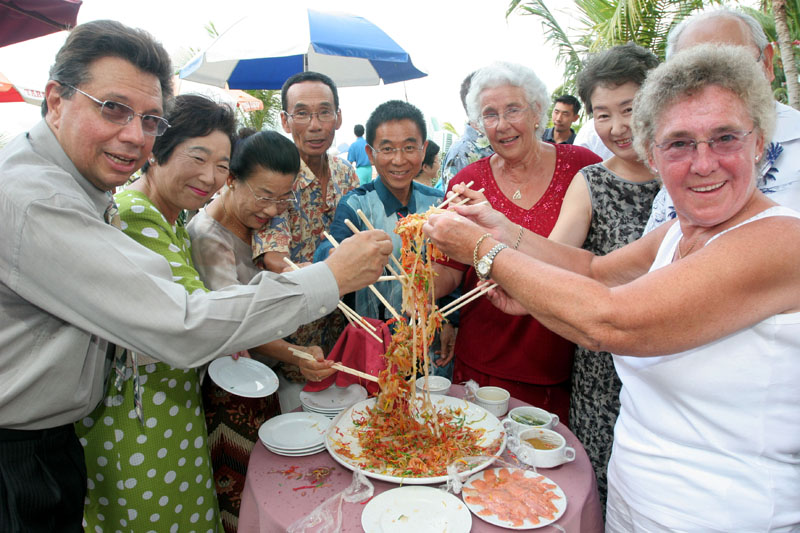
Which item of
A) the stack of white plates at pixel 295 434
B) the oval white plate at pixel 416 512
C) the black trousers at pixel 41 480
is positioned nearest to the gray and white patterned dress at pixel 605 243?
the oval white plate at pixel 416 512

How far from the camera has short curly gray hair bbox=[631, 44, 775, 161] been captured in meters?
1.23

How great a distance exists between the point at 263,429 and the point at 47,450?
67 centimetres

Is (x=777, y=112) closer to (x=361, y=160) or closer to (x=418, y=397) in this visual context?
(x=418, y=397)

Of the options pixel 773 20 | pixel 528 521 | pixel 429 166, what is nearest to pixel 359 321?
pixel 528 521

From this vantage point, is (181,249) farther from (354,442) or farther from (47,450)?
(354,442)

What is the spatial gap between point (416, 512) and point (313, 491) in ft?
1.17

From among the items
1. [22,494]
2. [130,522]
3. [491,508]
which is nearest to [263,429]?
[130,522]

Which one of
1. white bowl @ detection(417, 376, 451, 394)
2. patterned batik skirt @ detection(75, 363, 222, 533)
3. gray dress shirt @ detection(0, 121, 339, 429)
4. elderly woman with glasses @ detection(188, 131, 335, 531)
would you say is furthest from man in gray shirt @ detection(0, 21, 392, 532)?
white bowl @ detection(417, 376, 451, 394)

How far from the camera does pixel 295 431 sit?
1787 millimetres

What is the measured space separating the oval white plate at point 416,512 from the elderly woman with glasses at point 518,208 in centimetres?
113

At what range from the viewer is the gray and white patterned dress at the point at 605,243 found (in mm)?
2264

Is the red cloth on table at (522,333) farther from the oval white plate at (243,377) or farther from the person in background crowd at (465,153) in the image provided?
the person in background crowd at (465,153)

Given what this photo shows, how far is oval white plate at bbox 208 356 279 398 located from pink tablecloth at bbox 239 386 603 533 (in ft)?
0.88

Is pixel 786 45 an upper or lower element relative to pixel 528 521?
upper
